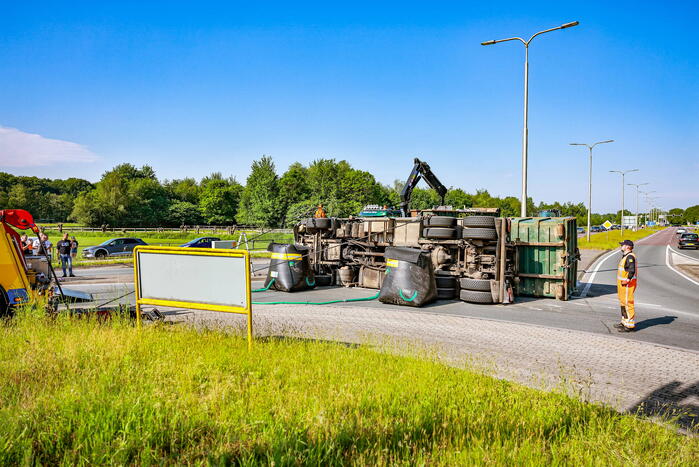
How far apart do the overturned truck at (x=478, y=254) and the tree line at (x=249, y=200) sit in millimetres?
35042

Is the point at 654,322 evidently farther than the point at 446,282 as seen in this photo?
No

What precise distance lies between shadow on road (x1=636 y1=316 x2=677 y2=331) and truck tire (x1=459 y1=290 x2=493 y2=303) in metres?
3.26

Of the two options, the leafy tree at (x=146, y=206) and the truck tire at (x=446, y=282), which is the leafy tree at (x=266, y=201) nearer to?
the leafy tree at (x=146, y=206)

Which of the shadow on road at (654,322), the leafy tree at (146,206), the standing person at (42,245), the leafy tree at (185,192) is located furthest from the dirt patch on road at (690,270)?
the leafy tree at (185,192)

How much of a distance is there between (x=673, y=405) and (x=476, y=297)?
636 centimetres

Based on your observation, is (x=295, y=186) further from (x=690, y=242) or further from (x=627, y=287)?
(x=627, y=287)

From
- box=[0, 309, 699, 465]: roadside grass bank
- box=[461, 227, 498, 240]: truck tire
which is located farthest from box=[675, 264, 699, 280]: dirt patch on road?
box=[0, 309, 699, 465]: roadside grass bank

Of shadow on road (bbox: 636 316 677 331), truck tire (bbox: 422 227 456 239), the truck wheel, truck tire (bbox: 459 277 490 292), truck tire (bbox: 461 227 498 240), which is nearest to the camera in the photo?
shadow on road (bbox: 636 316 677 331)

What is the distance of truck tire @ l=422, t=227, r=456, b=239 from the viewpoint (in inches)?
477

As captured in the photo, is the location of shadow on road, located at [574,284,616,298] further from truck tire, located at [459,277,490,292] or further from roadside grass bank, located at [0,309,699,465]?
roadside grass bank, located at [0,309,699,465]

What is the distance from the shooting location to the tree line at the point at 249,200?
184 feet

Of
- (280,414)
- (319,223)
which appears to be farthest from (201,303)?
(319,223)

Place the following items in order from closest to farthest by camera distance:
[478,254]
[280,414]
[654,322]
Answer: [280,414]
[654,322]
[478,254]

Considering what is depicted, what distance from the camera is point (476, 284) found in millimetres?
11414
